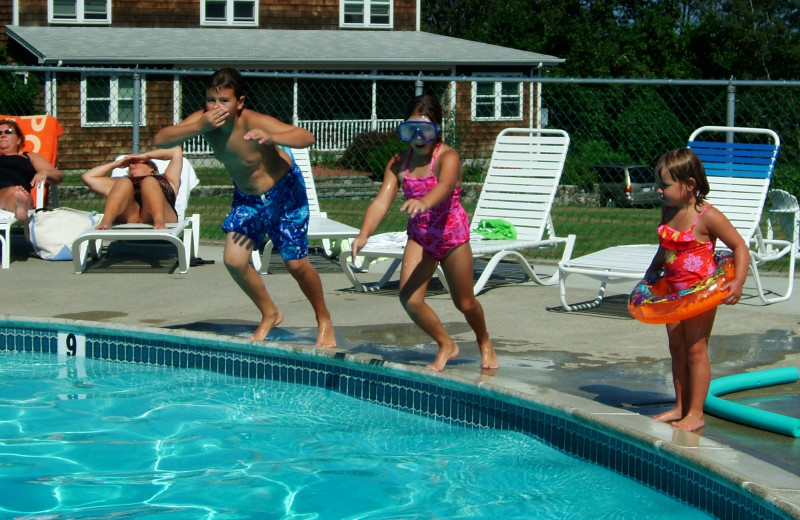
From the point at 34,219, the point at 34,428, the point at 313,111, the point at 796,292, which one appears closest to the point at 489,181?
the point at 796,292

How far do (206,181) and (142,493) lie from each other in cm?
1597

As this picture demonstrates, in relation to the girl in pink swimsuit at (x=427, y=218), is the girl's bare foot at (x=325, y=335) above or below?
below

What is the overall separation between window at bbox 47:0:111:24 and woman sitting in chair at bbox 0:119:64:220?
20.1 m

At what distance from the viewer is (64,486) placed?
15.0 feet

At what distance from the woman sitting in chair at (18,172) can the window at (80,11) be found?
20066 mm

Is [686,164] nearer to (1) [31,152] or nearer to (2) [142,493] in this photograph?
(2) [142,493]

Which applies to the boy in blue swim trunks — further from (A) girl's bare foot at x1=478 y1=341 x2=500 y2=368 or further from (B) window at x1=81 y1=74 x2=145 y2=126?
(B) window at x1=81 y1=74 x2=145 y2=126

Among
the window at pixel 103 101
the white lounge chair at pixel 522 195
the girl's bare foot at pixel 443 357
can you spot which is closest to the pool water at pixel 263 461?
the girl's bare foot at pixel 443 357

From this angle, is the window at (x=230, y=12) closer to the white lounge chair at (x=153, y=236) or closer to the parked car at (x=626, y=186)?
the parked car at (x=626, y=186)

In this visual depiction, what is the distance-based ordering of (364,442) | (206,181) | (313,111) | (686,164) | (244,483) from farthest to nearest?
(313,111) → (206,181) → (364,442) → (244,483) → (686,164)

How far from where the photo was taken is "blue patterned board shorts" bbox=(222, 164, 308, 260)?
586cm

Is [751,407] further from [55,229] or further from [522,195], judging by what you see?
[55,229]

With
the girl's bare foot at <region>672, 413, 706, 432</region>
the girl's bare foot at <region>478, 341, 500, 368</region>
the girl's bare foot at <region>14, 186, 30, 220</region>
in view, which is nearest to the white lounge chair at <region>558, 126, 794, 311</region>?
the girl's bare foot at <region>478, 341, 500, 368</region>

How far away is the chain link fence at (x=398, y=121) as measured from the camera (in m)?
15.2
